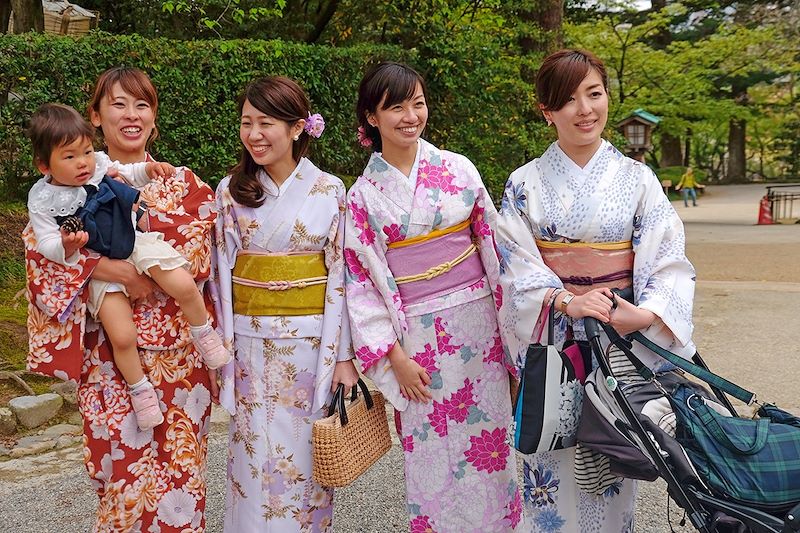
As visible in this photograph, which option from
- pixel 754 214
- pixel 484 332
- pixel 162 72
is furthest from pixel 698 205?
pixel 484 332

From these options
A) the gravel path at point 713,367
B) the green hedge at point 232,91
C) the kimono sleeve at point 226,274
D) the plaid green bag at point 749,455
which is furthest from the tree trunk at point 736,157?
the plaid green bag at point 749,455

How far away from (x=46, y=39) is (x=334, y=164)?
9.42 ft

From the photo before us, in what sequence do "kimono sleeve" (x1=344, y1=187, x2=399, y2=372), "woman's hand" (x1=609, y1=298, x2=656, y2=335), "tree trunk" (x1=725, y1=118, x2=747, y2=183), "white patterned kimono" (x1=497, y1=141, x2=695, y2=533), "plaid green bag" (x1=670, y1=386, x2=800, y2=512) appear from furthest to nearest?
"tree trunk" (x1=725, y1=118, x2=747, y2=183), "kimono sleeve" (x1=344, y1=187, x2=399, y2=372), "white patterned kimono" (x1=497, y1=141, x2=695, y2=533), "woman's hand" (x1=609, y1=298, x2=656, y2=335), "plaid green bag" (x1=670, y1=386, x2=800, y2=512)

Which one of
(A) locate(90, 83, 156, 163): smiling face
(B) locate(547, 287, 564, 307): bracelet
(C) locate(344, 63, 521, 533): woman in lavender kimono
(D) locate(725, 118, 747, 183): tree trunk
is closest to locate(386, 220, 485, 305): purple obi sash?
(C) locate(344, 63, 521, 533): woman in lavender kimono

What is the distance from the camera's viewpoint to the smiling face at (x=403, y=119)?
2.63 metres

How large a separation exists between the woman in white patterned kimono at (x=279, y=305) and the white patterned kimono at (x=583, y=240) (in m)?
0.64

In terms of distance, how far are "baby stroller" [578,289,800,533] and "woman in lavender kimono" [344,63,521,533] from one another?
1.72 feet

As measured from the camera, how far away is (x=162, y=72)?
6598mm

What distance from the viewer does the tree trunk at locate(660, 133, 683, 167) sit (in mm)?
29500

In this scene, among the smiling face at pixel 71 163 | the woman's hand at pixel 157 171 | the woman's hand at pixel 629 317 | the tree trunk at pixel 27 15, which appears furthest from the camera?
the tree trunk at pixel 27 15

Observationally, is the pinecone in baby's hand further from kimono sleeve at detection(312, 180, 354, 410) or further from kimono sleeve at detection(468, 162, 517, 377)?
kimono sleeve at detection(468, 162, 517, 377)

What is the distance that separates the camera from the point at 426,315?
2.69m

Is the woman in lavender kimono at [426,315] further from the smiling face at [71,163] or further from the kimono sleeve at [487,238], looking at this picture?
the smiling face at [71,163]

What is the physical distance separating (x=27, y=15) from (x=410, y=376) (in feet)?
22.8
